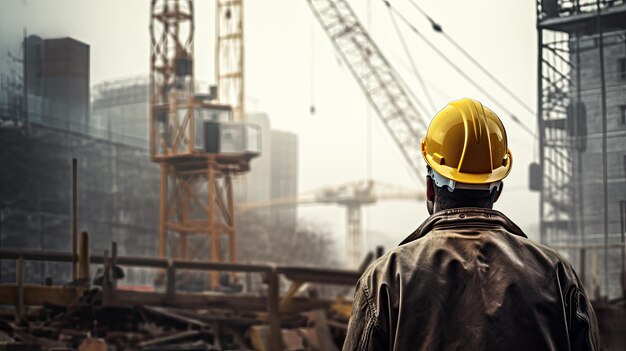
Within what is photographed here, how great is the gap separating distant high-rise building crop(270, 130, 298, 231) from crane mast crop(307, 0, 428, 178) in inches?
75.3

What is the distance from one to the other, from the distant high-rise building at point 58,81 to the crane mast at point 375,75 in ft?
19.9

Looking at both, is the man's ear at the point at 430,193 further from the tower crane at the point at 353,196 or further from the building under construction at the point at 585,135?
the tower crane at the point at 353,196

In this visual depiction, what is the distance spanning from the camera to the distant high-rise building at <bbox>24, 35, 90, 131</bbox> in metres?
16.1

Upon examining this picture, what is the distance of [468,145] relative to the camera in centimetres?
333

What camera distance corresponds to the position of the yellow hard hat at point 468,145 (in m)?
3.32

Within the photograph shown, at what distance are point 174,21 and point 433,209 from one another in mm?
16314

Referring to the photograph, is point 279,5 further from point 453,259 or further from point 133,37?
point 453,259

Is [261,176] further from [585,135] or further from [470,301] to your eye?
[470,301]

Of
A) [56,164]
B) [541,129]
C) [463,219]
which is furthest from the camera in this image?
[56,164]

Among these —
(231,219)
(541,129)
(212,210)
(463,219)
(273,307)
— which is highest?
(541,129)

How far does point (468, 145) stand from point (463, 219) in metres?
0.22

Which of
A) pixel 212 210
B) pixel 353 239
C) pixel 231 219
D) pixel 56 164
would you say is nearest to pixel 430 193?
pixel 56 164

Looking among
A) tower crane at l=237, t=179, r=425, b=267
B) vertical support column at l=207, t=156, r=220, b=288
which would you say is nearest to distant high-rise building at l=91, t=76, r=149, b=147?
vertical support column at l=207, t=156, r=220, b=288

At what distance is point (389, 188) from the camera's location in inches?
888
